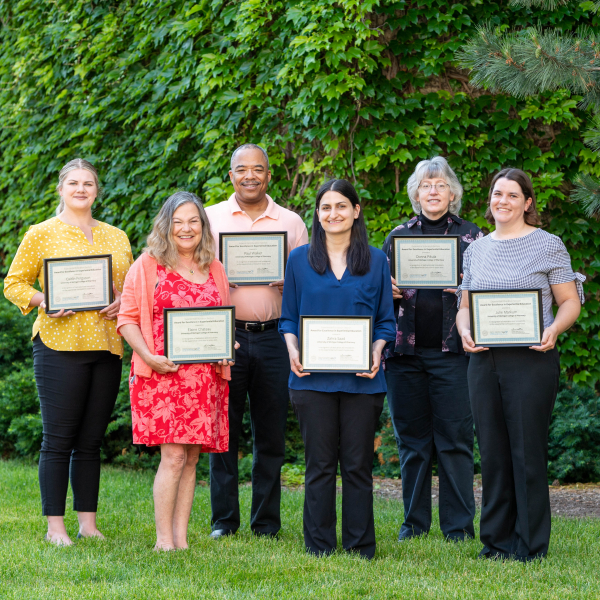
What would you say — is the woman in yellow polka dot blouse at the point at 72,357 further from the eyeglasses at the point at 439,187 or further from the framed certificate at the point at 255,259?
the eyeglasses at the point at 439,187

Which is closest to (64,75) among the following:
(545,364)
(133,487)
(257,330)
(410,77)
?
(410,77)

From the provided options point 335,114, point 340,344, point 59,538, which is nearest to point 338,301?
point 340,344

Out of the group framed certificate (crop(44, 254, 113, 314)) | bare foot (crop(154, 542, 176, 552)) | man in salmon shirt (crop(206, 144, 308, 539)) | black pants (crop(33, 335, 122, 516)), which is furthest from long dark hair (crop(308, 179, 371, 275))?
bare foot (crop(154, 542, 176, 552))

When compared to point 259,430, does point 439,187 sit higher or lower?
higher

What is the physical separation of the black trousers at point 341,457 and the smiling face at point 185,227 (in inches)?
39.6

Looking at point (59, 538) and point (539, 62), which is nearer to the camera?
point (59, 538)

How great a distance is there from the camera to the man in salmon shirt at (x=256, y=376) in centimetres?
468

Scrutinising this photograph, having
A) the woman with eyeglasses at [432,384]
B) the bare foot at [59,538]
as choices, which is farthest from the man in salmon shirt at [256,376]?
the bare foot at [59,538]

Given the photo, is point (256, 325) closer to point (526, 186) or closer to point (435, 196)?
point (435, 196)

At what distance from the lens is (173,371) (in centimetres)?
411

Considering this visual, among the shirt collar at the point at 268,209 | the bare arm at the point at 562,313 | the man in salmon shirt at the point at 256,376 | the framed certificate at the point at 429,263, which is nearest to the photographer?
the bare arm at the point at 562,313

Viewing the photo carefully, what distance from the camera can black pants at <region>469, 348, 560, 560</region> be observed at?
12.9 feet

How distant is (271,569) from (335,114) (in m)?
4.09

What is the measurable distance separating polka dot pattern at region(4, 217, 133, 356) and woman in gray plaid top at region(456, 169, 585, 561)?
6.63ft
